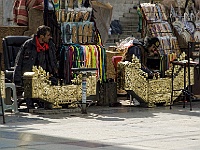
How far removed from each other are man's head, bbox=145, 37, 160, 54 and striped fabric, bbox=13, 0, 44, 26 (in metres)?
2.40

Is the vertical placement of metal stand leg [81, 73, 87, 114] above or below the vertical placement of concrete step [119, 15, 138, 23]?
below

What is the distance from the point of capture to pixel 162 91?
17.1 metres

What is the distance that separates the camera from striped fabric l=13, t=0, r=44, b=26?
16.8 meters

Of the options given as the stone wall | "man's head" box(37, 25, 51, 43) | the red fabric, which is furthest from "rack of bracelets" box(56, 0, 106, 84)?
the stone wall

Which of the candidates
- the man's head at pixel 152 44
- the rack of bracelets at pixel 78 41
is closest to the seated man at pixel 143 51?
the man's head at pixel 152 44

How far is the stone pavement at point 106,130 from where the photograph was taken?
1105 centimetres

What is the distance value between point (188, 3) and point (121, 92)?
2554 millimetres

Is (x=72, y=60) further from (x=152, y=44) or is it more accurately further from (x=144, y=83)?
(x=152, y=44)

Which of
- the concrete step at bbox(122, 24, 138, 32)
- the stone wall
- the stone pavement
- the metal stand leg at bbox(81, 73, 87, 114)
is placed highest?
the stone wall

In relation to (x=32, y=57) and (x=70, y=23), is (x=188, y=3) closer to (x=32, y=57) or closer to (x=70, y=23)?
(x=70, y=23)

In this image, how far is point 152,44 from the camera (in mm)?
17562

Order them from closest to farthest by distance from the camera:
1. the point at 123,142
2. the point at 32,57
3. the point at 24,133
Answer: the point at 123,142
the point at 24,133
the point at 32,57

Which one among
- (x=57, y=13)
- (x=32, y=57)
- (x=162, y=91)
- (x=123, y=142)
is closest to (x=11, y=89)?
(x=32, y=57)

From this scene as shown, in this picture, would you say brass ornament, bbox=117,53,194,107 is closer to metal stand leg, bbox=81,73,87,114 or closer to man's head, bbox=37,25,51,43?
metal stand leg, bbox=81,73,87,114
